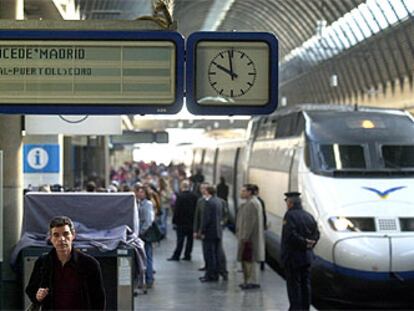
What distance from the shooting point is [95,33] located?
7.50 metres

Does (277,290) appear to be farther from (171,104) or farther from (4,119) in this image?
(171,104)

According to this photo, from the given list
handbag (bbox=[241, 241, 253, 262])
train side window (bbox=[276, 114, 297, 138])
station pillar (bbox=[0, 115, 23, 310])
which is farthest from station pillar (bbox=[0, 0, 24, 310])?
train side window (bbox=[276, 114, 297, 138])

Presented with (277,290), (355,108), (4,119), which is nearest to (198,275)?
(277,290)

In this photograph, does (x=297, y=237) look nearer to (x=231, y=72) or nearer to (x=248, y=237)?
(x=248, y=237)

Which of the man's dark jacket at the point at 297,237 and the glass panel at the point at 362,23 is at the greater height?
the glass panel at the point at 362,23

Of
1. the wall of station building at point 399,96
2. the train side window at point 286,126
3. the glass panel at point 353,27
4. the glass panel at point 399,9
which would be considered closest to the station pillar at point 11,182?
the train side window at point 286,126

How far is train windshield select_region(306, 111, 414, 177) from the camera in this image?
16438 mm

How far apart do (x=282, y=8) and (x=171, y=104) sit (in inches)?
1609

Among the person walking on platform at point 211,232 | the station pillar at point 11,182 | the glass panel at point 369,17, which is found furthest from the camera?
the glass panel at point 369,17

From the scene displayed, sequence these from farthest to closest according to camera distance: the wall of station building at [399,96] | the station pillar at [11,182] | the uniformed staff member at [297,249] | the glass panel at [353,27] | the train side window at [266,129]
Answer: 1. the glass panel at [353,27]
2. the wall of station building at [399,96]
3. the train side window at [266,129]
4. the uniformed staff member at [297,249]
5. the station pillar at [11,182]

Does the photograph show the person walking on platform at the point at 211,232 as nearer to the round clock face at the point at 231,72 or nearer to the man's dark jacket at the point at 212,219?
the man's dark jacket at the point at 212,219

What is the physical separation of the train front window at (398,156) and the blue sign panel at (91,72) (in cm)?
971

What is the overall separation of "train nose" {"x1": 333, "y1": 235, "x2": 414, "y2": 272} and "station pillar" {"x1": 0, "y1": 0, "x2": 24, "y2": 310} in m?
5.37

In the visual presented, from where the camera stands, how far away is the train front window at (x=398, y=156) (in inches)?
650
